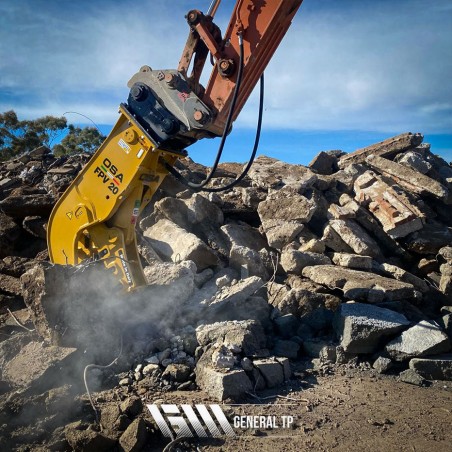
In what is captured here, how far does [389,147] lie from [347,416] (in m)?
7.58

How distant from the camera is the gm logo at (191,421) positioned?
3230 millimetres

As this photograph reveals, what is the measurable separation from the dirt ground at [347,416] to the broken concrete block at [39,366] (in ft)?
3.20

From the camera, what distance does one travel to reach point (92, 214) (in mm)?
4543

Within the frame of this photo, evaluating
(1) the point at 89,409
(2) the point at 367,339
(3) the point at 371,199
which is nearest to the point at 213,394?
(1) the point at 89,409

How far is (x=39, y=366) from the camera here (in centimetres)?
402

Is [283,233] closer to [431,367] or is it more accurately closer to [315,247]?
[315,247]

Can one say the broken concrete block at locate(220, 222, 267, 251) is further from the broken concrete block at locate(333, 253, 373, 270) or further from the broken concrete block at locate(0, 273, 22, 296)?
the broken concrete block at locate(0, 273, 22, 296)

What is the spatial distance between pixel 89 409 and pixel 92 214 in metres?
2.05

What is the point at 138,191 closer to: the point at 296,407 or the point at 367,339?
the point at 296,407

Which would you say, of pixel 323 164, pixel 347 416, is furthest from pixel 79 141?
pixel 347 416

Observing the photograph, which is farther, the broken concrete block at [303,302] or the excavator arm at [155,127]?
the broken concrete block at [303,302]

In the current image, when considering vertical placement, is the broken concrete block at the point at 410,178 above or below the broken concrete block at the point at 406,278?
above

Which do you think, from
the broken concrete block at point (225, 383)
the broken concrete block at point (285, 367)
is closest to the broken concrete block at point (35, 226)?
the broken concrete block at point (225, 383)

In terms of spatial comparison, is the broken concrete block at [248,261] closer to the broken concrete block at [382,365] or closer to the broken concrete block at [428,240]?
the broken concrete block at [382,365]
